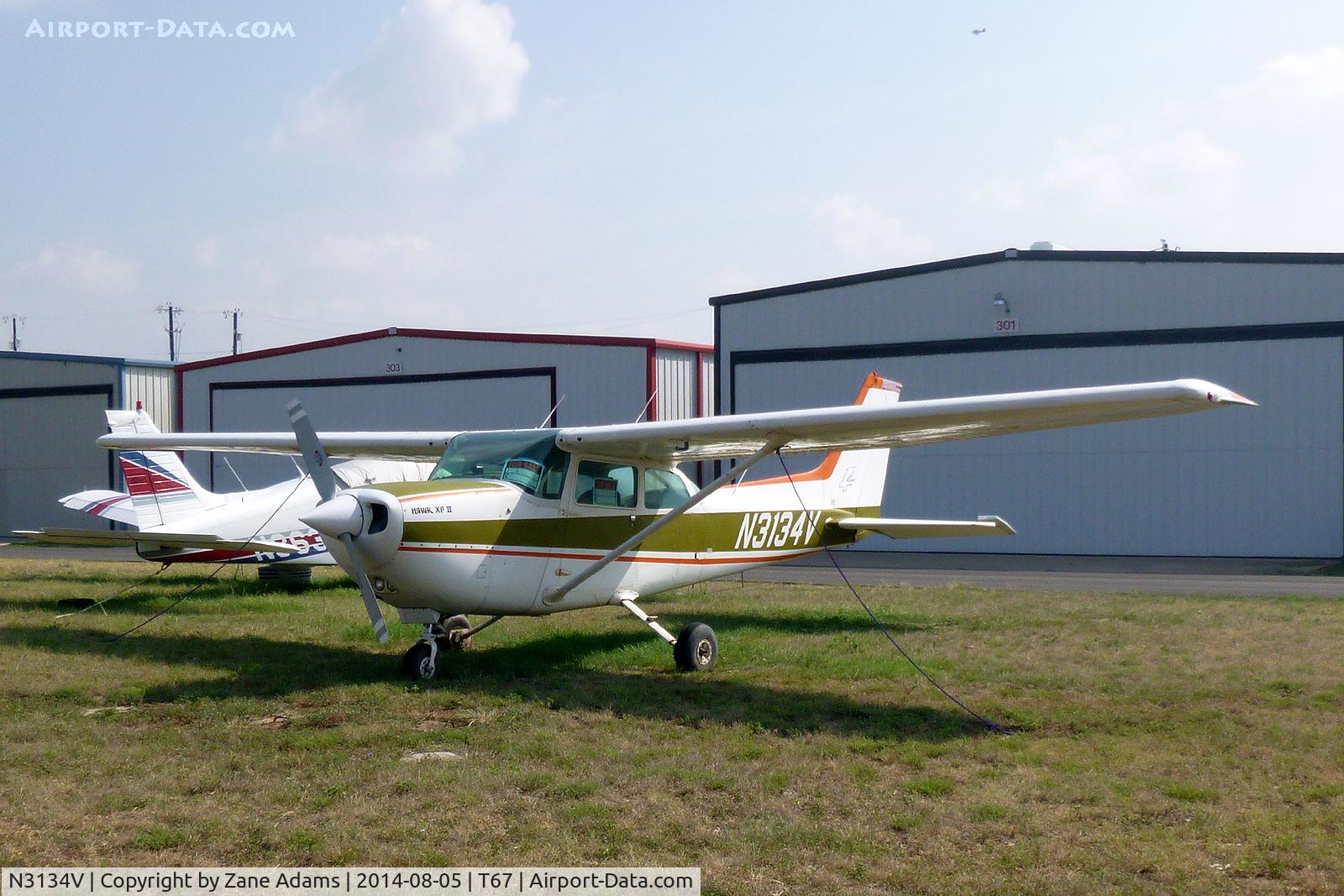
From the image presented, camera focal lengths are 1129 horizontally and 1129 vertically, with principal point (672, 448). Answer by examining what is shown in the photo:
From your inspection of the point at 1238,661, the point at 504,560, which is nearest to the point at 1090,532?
the point at 1238,661

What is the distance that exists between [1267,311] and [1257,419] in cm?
199

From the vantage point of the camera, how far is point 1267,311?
20672 millimetres

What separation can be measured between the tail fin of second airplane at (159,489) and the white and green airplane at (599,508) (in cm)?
499

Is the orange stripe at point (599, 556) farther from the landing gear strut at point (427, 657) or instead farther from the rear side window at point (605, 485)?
the landing gear strut at point (427, 657)

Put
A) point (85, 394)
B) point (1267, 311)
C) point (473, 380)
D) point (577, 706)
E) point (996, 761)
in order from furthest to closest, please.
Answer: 1. point (85, 394)
2. point (473, 380)
3. point (1267, 311)
4. point (577, 706)
5. point (996, 761)

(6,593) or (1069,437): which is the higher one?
(1069,437)

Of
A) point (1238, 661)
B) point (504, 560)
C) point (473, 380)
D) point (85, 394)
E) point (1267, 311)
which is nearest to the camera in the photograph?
point (504, 560)

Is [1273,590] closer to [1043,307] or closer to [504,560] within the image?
[1043,307]

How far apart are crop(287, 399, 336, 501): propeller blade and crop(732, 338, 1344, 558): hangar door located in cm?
1416

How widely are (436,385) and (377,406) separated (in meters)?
1.89

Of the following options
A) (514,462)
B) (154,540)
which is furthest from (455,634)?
(154,540)

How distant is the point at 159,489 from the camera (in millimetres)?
14922

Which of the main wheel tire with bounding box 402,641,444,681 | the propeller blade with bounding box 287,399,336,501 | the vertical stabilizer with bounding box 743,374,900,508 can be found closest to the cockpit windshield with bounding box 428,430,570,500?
the propeller blade with bounding box 287,399,336,501

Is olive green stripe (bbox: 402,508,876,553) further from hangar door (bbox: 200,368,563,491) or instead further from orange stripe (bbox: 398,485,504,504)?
hangar door (bbox: 200,368,563,491)
